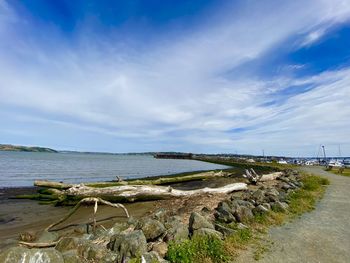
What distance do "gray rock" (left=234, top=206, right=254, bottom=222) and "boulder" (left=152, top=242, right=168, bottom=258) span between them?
12.5 ft

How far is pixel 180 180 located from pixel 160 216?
18.2m

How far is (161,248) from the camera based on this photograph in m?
7.44

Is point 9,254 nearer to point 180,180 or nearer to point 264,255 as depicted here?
point 264,255

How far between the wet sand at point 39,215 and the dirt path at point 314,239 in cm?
746

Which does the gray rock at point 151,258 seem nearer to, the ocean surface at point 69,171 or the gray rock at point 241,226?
the gray rock at point 241,226

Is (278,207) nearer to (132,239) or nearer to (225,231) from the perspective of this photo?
(225,231)

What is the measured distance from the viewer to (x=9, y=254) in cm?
549

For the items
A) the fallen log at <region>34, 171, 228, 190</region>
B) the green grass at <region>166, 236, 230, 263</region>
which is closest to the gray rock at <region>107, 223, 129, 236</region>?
the green grass at <region>166, 236, 230, 263</region>

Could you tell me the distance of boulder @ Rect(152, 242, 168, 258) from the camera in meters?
7.17

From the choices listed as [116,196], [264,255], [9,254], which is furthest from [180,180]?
[9,254]

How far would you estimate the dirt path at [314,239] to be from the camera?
7.28 meters

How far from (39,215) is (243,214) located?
11.3 meters

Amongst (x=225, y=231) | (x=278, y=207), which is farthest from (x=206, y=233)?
(x=278, y=207)

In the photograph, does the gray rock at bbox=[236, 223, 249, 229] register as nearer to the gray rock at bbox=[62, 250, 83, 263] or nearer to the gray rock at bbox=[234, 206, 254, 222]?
the gray rock at bbox=[234, 206, 254, 222]
